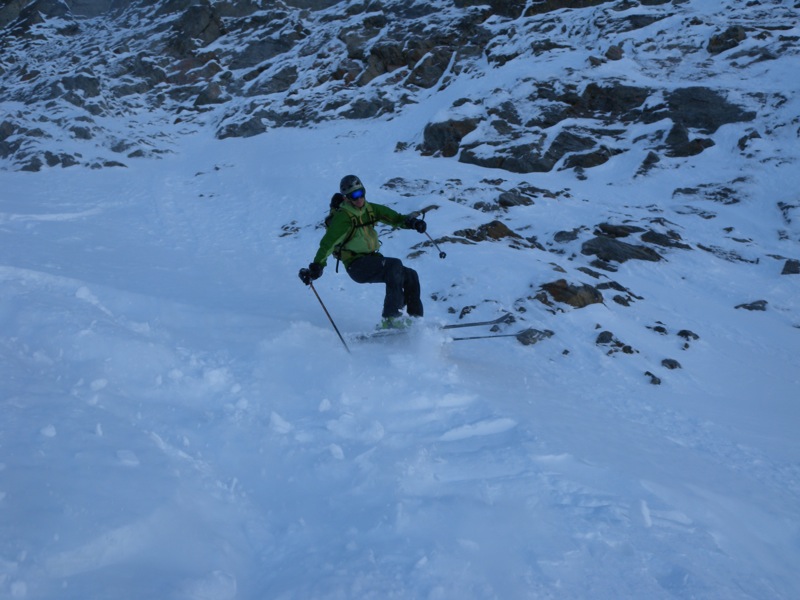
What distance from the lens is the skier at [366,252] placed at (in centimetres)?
641

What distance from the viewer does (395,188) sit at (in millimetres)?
17016

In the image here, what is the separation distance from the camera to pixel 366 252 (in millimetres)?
6676

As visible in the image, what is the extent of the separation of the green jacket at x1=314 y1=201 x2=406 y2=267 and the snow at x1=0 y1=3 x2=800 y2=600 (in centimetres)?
94

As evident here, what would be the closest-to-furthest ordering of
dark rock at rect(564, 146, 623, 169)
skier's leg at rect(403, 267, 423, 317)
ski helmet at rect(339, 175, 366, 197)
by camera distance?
ski helmet at rect(339, 175, 366, 197), skier's leg at rect(403, 267, 423, 317), dark rock at rect(564, 146, 623, 169)

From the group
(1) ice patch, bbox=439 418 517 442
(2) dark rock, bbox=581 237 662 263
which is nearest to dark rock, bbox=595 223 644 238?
(2) dark rock, bbox=581 237 662 263

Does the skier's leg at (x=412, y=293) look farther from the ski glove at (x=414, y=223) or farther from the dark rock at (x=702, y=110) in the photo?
the dark rock at (x=702, y=110)

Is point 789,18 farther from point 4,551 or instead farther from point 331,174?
point 4,551

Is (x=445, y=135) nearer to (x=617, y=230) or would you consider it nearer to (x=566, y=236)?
(x=617, y=230)

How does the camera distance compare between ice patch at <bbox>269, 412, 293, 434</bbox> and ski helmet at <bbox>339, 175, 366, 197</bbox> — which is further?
ski helmet at <bbox>339, 175, 366, 197</bbox>

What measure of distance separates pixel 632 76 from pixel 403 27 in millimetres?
15712

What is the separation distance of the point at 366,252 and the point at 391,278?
46 centimetres

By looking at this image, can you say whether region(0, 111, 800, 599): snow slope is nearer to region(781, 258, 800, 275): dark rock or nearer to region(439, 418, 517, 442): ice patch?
region(439, 418, 517, 442): ice patch

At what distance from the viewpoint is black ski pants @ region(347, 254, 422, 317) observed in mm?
6527

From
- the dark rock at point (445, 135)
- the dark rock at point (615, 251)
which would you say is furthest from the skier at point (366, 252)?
the dark rock at point (445, 135)
